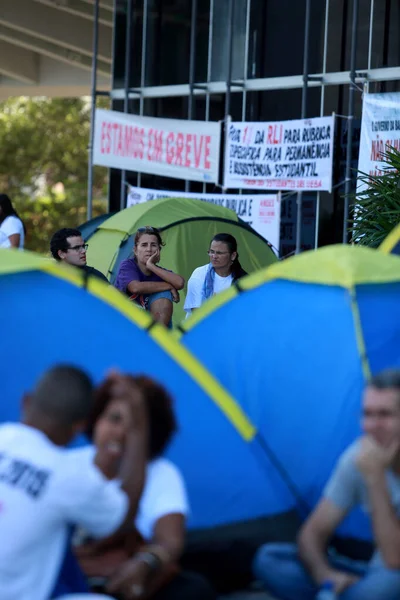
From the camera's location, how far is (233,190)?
16.0 m

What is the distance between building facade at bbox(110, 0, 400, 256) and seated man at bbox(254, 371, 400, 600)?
9835 mm

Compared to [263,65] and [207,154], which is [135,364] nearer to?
[207,154]

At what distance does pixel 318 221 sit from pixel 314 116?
53.6 inches

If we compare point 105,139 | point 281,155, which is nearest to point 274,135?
point 281,155

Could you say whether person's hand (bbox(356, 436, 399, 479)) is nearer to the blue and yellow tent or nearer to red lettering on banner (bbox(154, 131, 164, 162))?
the blue and yellow tent

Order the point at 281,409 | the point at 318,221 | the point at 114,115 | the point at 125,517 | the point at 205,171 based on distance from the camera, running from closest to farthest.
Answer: the point at 125,517 < the point at 281,409 < the point at 318,221 < the point at 205,171 < the point at 114,115

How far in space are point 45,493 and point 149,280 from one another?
19.4 ft

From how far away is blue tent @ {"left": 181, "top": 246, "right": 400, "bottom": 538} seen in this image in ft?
17.2

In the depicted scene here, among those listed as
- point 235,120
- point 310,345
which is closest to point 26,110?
point 235,120

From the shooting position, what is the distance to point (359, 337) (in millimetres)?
5348

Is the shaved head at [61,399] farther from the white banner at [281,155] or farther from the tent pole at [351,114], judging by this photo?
the white banner at [281,155]

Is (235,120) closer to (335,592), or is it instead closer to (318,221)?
(318,221)

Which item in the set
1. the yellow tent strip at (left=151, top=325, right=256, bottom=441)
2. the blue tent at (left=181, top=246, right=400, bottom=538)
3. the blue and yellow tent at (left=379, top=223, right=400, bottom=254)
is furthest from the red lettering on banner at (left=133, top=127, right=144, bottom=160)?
the yellow tent strip at (left=151, top=325, right=256, bottom=441)

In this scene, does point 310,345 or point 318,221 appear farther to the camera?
point 318,221
